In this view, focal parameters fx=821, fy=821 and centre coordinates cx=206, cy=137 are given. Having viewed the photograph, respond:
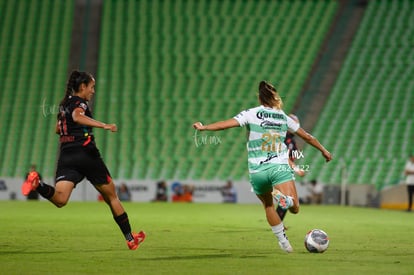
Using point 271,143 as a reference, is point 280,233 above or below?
below

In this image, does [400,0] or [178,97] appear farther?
[400,0]

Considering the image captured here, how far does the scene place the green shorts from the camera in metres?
10.1

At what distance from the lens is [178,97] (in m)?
32.5

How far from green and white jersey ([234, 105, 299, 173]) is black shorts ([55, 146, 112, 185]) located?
180 cm

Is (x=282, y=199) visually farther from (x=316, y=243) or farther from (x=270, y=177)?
(x=316, y=243)

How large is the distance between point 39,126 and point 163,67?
221 inches

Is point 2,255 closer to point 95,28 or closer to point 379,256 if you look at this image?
point 379,256

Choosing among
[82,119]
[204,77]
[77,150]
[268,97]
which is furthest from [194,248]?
[204,77]

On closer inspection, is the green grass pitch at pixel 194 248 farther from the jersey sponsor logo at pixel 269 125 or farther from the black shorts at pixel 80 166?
the jersey sponsor logo at pixel 269 125

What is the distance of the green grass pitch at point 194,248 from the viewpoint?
836 centimetres

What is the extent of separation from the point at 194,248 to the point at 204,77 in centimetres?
2273

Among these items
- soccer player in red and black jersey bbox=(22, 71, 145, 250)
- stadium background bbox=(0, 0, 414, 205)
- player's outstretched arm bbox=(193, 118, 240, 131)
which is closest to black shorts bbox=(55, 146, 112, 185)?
soccer player in red and black jersey bbox=(22, 71, 145, 250)

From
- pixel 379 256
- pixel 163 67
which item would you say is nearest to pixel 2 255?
pixel 379 256

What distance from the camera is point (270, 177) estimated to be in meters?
10.1
